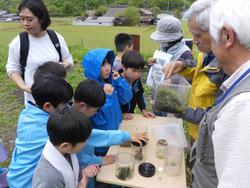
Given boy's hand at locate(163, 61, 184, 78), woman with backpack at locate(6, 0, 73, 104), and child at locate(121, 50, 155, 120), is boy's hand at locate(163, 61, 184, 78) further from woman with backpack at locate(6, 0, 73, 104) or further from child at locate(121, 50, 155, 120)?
woman with backpack at locate(6, 0, 73, 104)

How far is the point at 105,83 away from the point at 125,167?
0.85 metres

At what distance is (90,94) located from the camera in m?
1.73

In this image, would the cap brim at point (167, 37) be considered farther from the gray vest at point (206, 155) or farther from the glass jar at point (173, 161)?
the gray vest at point (206, 155)

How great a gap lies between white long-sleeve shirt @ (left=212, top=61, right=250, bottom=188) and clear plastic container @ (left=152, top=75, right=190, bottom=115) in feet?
3.59

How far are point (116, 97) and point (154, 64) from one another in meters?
0.50

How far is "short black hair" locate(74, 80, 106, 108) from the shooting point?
173cm

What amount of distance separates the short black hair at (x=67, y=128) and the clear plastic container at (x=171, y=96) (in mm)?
780

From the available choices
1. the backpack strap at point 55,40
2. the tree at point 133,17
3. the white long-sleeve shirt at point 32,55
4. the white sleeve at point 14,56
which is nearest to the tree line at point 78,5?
the tree at point 133,17

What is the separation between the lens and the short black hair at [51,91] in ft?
5.04

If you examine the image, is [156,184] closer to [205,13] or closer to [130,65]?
[205,13]

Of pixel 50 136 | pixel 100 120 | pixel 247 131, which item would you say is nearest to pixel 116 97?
pixel 100 120

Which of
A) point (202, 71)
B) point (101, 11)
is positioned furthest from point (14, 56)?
point (101, 11)

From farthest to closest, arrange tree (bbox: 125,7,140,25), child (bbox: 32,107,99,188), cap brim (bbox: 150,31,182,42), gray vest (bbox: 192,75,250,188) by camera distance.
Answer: tree (bbox: 125,7,140,25) → cap brim (bbox: 150,31,182,42) → child (bbox: 32,107,99,188) → gray vest (bbox: 192,75,250,188)

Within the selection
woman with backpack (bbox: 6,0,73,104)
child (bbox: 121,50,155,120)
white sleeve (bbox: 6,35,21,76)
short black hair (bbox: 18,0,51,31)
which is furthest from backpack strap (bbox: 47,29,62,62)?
child (bbox: 121,50,155,120)
